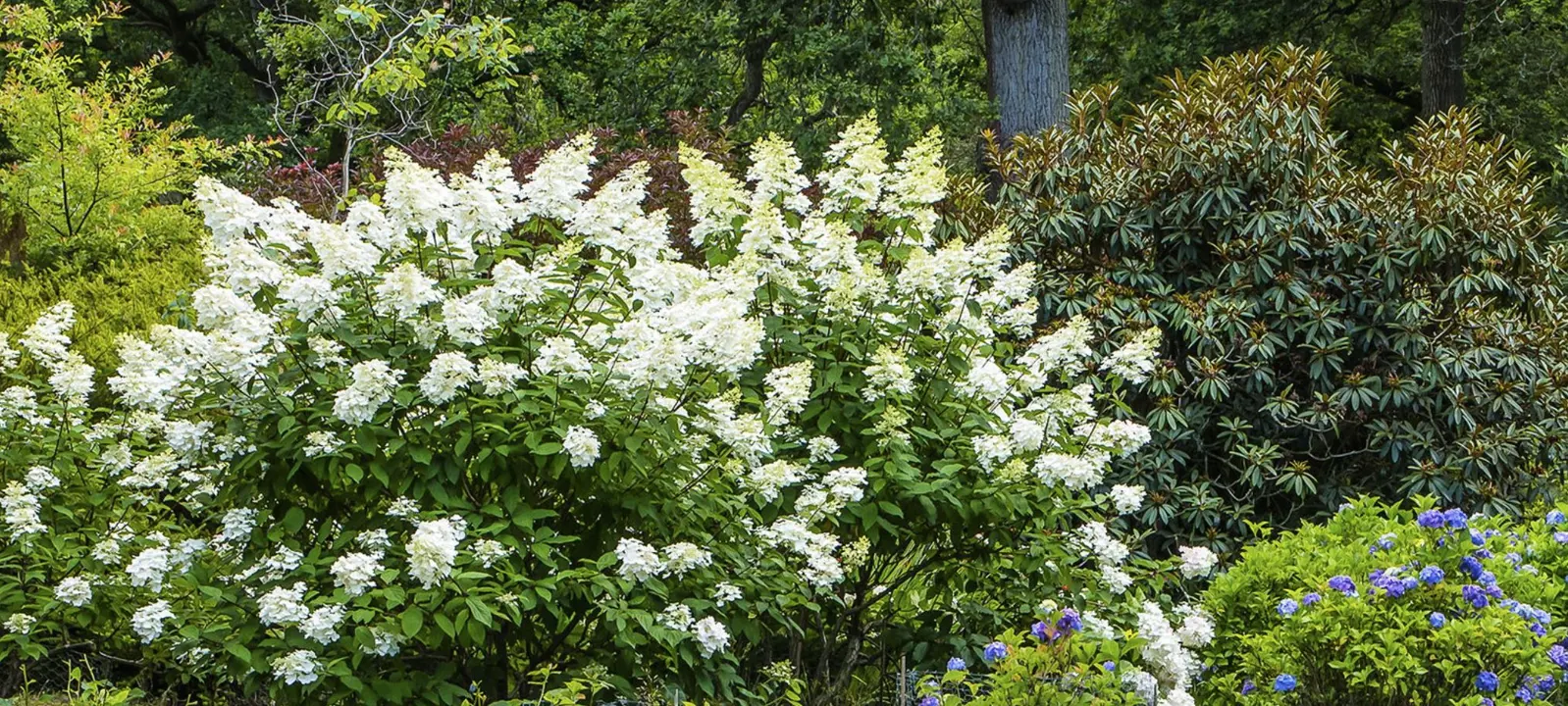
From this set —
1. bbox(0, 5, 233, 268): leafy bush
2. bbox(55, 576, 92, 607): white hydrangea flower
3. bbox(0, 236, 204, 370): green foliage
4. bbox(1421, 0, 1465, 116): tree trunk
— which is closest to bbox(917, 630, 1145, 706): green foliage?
bbox(55, 576, 92, 607): white hydrangea flower

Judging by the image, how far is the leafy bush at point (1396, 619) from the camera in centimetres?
439

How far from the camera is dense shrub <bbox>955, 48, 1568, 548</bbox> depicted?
21.5 ft

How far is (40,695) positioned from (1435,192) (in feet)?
19.7

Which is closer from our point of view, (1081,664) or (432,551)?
(432,551)

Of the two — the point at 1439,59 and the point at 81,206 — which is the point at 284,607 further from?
the point at 1439,59

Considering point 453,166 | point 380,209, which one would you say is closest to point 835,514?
point 380,209

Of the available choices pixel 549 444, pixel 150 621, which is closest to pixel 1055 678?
pixel 549 444

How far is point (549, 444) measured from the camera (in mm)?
3908

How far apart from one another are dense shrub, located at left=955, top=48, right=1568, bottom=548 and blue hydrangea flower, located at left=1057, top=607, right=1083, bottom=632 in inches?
82.2

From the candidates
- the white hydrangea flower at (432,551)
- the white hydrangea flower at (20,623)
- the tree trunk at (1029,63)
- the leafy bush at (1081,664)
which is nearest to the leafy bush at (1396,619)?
the leafy bush at (1081,664)

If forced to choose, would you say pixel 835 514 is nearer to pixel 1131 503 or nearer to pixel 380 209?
pixel 1131 503

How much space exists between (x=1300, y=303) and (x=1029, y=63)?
17.2 feet

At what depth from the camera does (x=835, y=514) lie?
4.49m

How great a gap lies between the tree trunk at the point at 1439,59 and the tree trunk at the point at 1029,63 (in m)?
5.87
